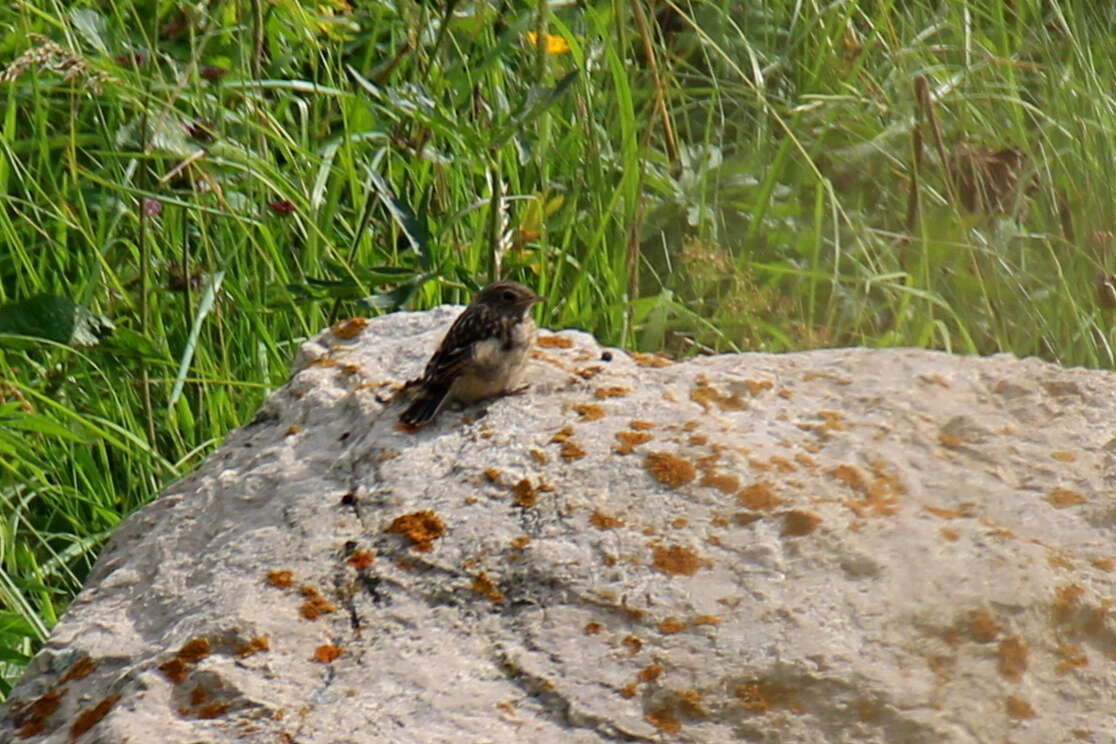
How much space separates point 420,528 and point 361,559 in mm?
111

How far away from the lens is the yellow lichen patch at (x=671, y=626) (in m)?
2.35

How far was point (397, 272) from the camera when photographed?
397 cm

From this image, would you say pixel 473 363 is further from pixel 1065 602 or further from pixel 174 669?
pixel 1065 602

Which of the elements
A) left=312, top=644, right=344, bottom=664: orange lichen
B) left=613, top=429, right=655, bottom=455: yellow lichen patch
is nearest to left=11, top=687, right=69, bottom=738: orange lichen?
left=312, top=644, right=344, bottom=664: orange lichen

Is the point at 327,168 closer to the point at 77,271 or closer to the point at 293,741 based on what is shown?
the point at 77,271

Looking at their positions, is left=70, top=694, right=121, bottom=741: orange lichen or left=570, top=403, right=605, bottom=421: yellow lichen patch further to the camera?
left=570, top=403, right=605, bottom=421: yellow lichen patch

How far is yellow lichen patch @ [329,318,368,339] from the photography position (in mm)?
3400

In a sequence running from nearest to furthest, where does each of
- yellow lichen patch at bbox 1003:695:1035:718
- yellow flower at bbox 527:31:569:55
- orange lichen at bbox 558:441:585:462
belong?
1. yellow lichen patch at bbox 1003:695:1035:718
2. orange lichen at bbox 558:441:585:462
3. yellow flower at bbox 527:31:569:55

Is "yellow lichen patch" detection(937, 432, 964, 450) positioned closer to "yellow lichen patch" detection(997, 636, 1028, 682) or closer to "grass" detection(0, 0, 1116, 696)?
"yellow lichen patch" detection(997, 636, 1028, 682)

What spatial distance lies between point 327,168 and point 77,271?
777 mm

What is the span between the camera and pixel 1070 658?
2332 mm

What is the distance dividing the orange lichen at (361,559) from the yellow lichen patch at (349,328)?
928mm

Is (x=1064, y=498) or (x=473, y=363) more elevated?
(x=473, y=363)

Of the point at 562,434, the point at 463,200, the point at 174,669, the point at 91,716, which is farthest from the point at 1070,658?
the point at 463,200
